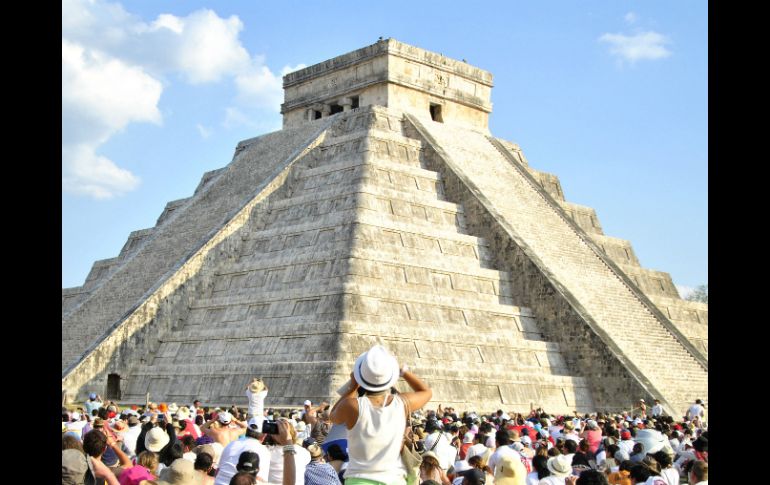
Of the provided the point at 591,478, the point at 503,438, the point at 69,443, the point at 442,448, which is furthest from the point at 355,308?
the point at 591,478

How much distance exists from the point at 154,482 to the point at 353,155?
78.4 ft

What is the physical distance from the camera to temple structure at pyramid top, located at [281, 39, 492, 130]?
3522cm

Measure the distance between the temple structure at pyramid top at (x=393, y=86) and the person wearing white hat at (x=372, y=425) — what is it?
1151 inches

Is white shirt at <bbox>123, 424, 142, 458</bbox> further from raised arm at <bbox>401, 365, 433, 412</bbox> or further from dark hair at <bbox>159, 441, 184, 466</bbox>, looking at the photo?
raised arm at <bbox>401, 365, 433, 412</bbox>

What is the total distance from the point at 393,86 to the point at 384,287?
1168cm

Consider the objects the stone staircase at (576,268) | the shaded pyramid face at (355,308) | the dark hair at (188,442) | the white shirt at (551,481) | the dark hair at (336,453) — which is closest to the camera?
the dark hair at (336,453)

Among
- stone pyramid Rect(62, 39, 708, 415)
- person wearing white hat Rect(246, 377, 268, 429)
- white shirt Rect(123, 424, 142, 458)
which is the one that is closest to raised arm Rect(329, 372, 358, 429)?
white shirt Rect(123, 424, 142, 458)

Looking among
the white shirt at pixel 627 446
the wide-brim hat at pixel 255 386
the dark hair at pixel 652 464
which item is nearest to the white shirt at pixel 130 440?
the wide-brim hat at pixel 255 386

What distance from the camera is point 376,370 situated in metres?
5.92

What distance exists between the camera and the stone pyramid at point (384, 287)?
2456 centimetres

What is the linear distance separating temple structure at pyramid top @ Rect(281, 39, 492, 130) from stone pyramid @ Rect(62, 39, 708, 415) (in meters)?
0.09

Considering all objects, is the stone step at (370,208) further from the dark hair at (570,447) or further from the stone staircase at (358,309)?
the dark hair at (570,447)

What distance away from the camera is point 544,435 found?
48.3ft
